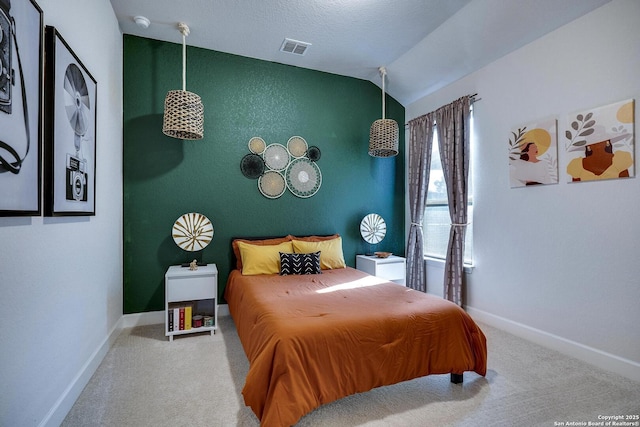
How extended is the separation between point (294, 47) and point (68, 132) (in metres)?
2.46

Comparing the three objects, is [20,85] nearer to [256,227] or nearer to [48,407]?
[48,407]

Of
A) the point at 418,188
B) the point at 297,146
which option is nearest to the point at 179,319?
the point at 297,146

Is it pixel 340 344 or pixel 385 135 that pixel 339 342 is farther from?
pixel 385 135

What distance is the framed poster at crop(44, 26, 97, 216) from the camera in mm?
1595

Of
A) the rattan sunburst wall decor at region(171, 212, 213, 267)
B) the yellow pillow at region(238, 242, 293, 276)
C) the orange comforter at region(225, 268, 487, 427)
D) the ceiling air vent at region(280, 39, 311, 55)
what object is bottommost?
the orange comforter at region(225, 268, 487, 427)

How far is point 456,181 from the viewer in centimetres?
353

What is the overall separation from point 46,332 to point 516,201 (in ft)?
12.2

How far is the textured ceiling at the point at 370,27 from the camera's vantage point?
107 inches

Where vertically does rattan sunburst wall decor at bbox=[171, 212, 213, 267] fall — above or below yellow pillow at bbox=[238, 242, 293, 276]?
above

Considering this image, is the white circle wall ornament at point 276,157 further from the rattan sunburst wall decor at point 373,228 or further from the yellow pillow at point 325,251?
the rattan sunburst wall decor at point 373,228

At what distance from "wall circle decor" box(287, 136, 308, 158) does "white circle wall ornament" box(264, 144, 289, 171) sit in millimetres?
78

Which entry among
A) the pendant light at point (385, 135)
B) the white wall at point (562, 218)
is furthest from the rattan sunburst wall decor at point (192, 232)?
the white wall at point (562, 218)

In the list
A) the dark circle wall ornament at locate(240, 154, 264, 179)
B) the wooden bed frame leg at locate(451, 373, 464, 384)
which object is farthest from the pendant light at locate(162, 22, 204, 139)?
the wooden bed frame leg at locate(451, 373, 464, 384)

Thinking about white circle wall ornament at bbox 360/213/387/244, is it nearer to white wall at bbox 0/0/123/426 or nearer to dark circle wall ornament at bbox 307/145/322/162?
dark circle wall ornament at bbox 307/145/322/162
